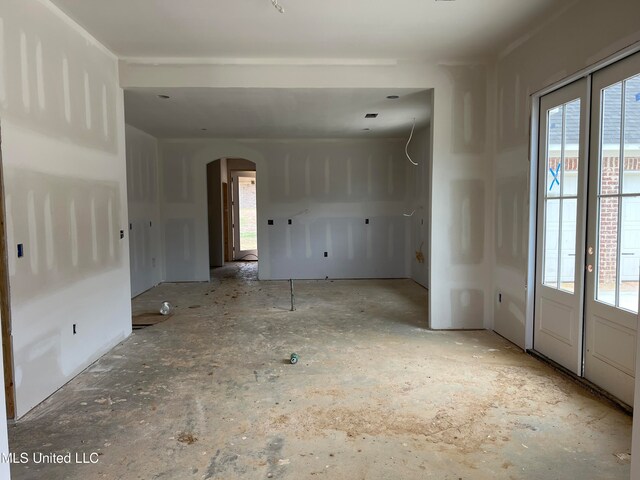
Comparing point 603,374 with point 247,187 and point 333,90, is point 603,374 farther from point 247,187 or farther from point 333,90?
point 247,187

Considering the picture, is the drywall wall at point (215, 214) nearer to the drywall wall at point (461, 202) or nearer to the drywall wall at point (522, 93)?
the drywall wall at point (461, 202)

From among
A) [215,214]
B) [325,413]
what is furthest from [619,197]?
[215,214]

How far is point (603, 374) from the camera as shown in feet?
9.61

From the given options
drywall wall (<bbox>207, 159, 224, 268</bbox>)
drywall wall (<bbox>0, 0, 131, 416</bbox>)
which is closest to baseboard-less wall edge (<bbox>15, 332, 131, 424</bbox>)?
drywall wall (<bbox>0, 0, 131, 416</bbox>)

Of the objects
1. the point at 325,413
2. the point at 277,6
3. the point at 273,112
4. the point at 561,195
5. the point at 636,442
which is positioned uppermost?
the point at 277,6

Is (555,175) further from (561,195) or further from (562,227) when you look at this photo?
(562,227)

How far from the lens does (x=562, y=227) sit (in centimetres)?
338

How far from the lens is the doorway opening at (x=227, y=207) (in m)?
10.1

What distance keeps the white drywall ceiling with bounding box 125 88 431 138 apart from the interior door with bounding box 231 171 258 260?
3947mm

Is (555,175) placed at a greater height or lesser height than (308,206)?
greater

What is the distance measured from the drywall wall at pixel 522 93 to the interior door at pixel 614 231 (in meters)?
0.26

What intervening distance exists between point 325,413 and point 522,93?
3.34 meters

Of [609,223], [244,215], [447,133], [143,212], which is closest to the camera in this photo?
[609,223]

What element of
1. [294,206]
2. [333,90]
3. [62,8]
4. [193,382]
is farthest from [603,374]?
[294,206]
